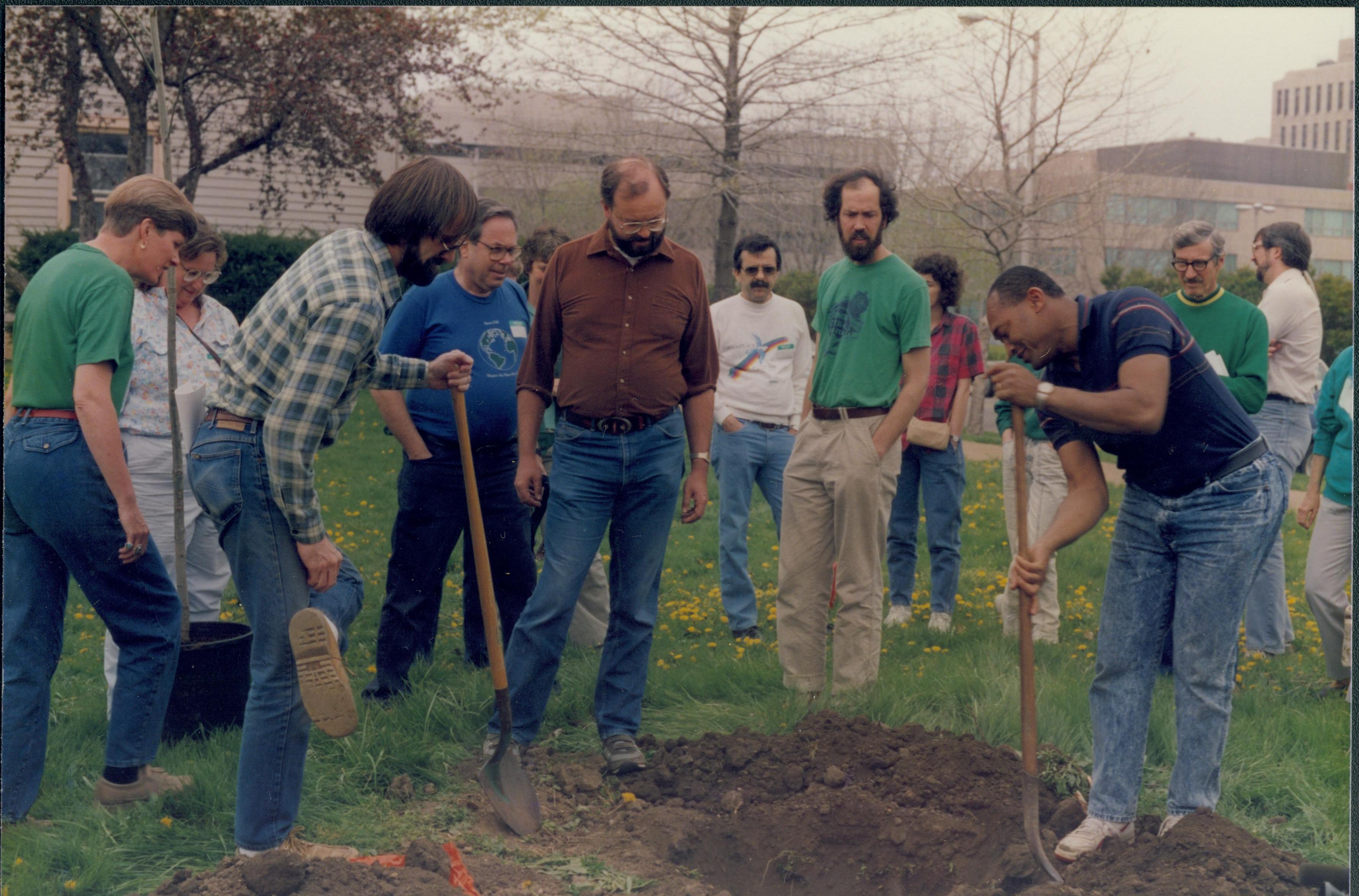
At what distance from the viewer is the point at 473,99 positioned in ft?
46.7

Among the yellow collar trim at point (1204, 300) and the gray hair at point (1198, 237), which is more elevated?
the gray hair at point (1198, 237)

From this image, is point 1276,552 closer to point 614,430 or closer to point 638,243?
point 614,430

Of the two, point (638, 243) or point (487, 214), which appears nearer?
point (638, 243)

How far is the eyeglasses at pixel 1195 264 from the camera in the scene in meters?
5.03

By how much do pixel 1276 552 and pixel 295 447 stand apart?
4825 mm

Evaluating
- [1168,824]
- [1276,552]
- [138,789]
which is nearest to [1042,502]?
[1276,552]

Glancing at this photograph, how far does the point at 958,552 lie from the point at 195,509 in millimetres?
3830

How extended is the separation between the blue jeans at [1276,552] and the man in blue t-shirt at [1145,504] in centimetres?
228

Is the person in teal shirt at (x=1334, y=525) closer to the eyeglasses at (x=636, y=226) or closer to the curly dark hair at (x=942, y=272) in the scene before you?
the curly dark hair at (x=942, y=272)

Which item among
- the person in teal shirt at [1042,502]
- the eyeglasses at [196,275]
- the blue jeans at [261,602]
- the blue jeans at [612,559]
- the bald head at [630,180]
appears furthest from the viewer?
the person in teal shirt at [1042,502]

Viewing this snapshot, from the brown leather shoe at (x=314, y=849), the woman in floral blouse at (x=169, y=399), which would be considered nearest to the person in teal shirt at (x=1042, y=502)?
the brown leather shoe at (x=314, y=849)

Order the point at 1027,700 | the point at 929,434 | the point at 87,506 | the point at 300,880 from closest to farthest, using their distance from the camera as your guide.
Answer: the point at 300,880, the point at 87,506, the point at 1027,700, the point at 929,434

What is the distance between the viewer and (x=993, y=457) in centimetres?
1361

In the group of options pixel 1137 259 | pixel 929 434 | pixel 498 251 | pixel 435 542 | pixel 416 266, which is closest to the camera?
pixel 416 266
